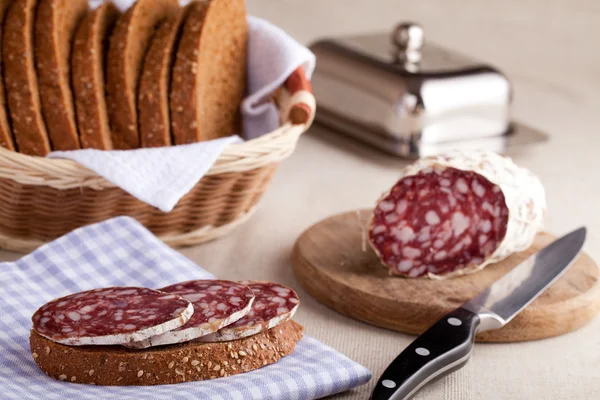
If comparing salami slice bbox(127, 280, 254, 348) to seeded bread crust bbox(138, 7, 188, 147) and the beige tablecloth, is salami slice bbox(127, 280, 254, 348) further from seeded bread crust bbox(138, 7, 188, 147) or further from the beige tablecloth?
seeded bread crust bbox(138, 7, 188, 147)

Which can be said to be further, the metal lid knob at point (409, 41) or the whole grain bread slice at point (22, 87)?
the metal lid knob at point (409, 41)

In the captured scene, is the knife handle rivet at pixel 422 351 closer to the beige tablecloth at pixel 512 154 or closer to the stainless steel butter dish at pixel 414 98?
the beige tablecloth at pixel 512 154

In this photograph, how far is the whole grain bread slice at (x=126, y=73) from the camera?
1.94 m

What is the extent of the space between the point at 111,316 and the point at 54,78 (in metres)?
0.74

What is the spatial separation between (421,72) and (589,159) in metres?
0.60

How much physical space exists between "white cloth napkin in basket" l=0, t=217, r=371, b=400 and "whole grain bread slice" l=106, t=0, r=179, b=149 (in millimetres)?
246

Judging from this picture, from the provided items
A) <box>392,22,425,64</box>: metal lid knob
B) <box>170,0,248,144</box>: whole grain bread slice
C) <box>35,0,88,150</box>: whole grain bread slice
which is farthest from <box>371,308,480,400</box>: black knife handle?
<box>392,22,425,64</box>: metal lid knob

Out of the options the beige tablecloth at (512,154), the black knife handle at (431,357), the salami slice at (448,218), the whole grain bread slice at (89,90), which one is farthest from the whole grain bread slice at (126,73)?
the black knife handle at (431,357)

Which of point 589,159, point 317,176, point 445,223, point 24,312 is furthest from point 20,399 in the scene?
point 589,159

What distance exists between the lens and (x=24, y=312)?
153 cm

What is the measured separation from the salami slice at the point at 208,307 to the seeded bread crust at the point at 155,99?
1.84ft

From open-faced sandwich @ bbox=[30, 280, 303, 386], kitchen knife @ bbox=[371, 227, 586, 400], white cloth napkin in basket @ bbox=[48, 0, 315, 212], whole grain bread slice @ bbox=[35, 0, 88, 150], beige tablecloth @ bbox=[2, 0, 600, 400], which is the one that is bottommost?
beige tablecloth @ bbox=[2, 0, 600, 400]

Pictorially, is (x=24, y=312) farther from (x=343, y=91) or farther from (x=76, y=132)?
(x=343, y=91)

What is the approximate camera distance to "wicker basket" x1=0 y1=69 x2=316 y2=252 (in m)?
1.71
